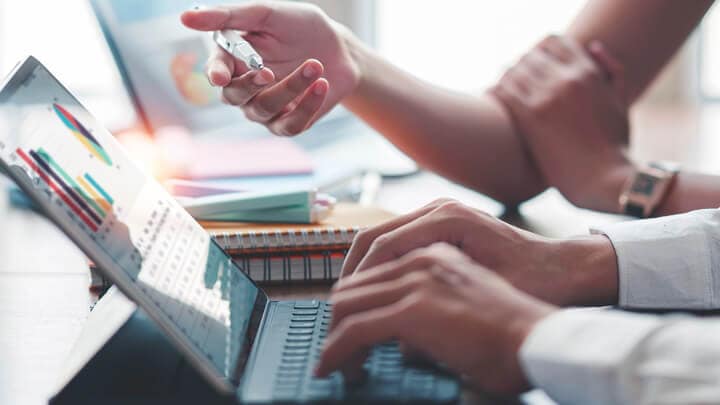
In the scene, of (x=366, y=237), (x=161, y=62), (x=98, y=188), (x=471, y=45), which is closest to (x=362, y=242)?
(x=366, y=237)

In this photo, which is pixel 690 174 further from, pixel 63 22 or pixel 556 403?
pixel 63 22

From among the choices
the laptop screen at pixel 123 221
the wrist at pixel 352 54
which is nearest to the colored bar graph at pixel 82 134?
the laptop screen at pixel 123 221

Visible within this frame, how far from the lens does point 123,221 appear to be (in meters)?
0.65

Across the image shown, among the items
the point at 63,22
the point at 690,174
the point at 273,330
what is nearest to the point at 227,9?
the point at 273,330

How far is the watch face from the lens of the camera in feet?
3.86

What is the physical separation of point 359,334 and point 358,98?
28.6 inches

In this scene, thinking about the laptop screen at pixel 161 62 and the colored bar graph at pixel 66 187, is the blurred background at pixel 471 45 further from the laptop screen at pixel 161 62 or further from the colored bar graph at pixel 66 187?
the colored bar graph at pixel 66 187

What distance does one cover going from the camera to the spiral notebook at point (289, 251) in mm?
928

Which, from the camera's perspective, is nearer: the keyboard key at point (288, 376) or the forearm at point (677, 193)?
the keyboard key at point (288, 376)

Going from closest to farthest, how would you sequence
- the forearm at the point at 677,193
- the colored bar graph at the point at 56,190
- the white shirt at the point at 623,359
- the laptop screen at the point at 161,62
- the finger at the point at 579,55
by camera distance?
the white shirt at the point at 623,359, the colored bar graph at the point at 56,190, the forearm at the point at 677,193, the finger at the point at 579,55, the laptop screen at the point at 161,62

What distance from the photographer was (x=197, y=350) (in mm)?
593

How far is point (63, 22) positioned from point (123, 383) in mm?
1657

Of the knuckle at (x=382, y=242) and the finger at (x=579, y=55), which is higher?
the knuckle at (x=382, y=242)

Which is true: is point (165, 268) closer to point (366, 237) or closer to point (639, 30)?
point (366, 237)
